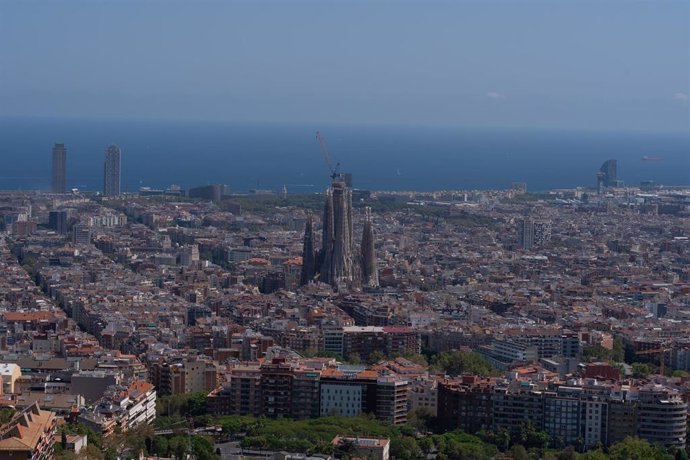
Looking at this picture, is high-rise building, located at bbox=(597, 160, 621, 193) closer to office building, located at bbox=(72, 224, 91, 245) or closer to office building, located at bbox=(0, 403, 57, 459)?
office building, located at bbox=(72, 224, 91, 245)

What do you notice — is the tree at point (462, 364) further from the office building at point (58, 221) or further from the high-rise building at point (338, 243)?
the office building at point (58, 221)

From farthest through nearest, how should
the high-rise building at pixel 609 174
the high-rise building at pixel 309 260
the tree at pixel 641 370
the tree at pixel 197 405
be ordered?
the high-rise building at pixel 609 174
the high-rise building at pixel 309 260
the tree at pixel 641 370
the tree at pixel 197 405

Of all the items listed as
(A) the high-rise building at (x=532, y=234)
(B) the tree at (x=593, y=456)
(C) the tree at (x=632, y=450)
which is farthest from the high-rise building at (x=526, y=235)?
(B) the tree at (x=593, y=456)

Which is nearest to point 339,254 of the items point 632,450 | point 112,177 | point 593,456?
point 632,450

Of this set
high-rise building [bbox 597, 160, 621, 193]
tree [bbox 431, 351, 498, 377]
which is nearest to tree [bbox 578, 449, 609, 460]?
tree [bbox 431, 351, 498, 377]

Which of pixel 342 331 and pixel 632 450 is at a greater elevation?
pixel 632 450

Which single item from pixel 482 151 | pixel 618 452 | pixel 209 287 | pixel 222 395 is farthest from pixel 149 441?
pixel 482 151

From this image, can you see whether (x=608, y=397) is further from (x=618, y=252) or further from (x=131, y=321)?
(x=618, y=252)

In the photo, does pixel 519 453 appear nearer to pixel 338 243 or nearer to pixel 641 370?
pixel 641 370
